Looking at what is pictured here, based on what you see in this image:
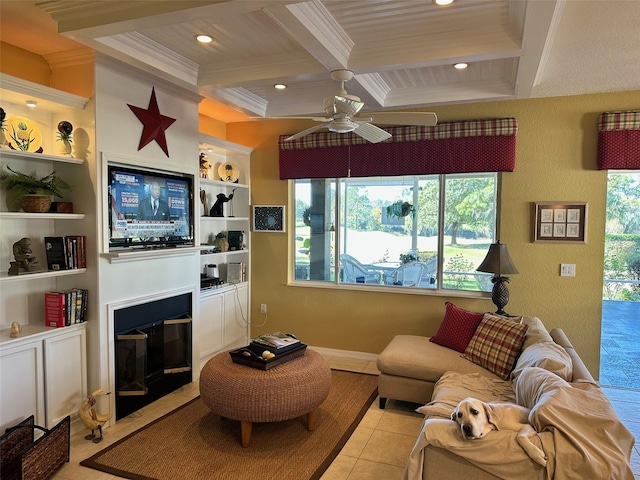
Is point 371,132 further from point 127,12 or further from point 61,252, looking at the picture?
point 61,252

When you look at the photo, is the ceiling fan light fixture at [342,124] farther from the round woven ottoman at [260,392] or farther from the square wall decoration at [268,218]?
the square wall decoration at [268,218]

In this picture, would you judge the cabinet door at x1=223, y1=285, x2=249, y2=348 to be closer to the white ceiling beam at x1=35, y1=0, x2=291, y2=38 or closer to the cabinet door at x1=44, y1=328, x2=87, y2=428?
the cabinet door at x1=44, y1=328, x2=87, y2=428

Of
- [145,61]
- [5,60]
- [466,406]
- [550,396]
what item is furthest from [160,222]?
[550,396]

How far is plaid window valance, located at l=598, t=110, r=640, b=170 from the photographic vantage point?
3.70 metres

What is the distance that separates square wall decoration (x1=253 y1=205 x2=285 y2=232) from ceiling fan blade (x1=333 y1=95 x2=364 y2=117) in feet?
8.32

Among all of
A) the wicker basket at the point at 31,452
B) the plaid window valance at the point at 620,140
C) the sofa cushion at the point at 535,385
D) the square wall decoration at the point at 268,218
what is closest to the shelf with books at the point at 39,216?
the wicker basket at the point at 31,452

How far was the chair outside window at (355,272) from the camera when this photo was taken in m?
4.77

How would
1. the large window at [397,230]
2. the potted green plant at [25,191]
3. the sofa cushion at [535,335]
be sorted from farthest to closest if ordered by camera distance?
the large window at [397,230]
the sofa cushion at [535,335]
the potted green plant at [25,191]

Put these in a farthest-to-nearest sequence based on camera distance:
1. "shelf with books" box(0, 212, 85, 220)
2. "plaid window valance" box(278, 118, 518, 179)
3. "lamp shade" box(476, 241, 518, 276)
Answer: "plaid window valance" box(278, 118, 518, 179) < "lamp shade" box(476, 241, 518, 276) < "shelf with books" box(0, 212, 85, 220)

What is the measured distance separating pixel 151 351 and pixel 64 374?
0.71 metres

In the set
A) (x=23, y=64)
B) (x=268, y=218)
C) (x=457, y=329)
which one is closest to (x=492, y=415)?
(x=457, y=329)

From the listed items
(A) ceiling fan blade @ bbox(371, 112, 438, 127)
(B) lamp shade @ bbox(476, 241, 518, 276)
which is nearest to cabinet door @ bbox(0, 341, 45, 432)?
(A) ceiling fan blade @ bbox(371, 112, 438, 127)

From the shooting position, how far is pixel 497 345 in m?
3.25

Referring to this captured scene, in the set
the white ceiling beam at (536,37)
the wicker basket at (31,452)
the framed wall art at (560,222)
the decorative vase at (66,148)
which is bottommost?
the wicker basket at (31,452)
